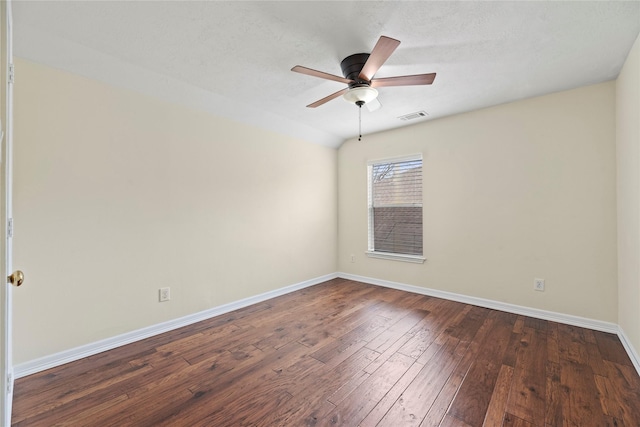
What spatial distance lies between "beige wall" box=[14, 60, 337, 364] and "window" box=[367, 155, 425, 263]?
166 cm

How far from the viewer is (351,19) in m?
1.82

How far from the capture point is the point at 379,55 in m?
1.87

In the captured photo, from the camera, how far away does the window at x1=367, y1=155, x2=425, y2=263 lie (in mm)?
4027

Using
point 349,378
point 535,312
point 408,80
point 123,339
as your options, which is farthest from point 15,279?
point 535,312

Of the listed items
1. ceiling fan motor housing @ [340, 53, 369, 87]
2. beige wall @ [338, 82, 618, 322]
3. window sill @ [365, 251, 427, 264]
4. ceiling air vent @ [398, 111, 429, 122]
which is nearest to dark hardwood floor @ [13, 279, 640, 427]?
beige wall @ [338, 82, 618, 322]

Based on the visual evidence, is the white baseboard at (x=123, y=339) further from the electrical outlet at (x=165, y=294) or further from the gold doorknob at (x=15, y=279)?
the gold doorknob at (x=15, y=279)

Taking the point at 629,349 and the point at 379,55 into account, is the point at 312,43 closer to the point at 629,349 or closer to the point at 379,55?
the point at 379,55

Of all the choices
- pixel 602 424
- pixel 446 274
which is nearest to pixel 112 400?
pixel 602 424

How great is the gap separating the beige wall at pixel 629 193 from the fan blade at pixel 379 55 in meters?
1.84

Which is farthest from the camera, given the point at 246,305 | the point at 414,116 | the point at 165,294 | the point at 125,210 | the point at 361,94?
the point at 414,116

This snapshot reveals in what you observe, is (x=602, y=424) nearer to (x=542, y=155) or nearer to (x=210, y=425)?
(x=210, y=425)

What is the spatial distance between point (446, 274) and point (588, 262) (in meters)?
1.41

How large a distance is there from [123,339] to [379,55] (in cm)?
317

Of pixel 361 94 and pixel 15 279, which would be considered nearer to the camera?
pixel 15 279
